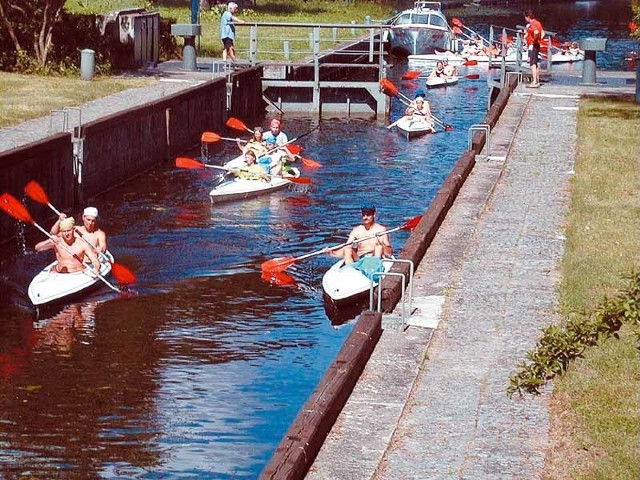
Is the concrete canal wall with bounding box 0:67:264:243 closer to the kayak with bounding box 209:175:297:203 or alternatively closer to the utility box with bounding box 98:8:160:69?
the kayak with bounding box 209:175:297:203

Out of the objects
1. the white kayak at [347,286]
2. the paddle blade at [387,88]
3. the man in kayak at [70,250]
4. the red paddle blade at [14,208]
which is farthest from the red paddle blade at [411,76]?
the white kayak at [347,286]

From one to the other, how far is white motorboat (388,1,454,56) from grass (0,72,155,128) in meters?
25.1

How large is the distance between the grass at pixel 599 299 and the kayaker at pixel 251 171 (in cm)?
710

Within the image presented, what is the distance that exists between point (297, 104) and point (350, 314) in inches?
1035

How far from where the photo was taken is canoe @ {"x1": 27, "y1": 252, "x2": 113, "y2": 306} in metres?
21.3

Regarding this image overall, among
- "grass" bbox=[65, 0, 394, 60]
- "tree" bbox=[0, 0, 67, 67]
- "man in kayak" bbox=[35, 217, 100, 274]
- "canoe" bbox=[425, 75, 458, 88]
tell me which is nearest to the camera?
"man in kayak" bbox=[35, 217, 100, 274]

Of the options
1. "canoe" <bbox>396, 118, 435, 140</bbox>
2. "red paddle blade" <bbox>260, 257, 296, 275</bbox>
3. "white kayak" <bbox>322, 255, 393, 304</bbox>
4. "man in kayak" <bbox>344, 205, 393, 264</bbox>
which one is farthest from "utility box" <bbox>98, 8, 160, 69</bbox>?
"white kayak" <bbox>322, 255, 393, 304</bbox>

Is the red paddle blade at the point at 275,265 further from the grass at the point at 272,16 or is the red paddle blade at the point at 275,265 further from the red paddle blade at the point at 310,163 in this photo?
the grass at the point at 272,16

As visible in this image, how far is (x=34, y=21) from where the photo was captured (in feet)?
135

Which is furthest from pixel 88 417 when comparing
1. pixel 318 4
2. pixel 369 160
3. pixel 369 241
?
pixel 318 4

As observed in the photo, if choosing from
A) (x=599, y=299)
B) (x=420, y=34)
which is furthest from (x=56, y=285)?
(x=420, y=34)

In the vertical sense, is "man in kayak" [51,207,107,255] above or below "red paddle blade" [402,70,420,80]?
below

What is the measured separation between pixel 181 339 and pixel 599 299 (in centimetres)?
594

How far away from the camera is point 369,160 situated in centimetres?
3688
